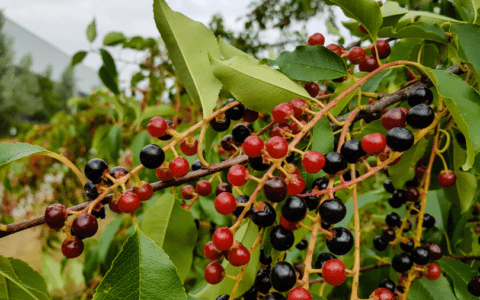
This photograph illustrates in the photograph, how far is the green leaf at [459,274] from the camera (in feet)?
3.32

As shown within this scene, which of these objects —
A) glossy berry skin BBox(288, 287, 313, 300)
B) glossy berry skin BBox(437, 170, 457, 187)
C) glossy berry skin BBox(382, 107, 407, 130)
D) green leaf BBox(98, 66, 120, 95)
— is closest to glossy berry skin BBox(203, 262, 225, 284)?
glossy berry skin BBox(288, 287, 313, 300)

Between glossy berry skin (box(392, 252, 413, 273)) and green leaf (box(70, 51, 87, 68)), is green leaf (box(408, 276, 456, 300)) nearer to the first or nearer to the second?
glossy berry skin (box(392, 252, 413, 273))

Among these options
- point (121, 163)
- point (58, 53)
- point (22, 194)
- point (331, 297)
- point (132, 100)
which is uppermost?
point (132, 100)

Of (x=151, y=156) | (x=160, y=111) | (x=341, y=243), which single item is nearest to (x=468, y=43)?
(x=341, y=243)

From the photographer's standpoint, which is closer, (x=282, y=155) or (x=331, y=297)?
(x=282, y=155)

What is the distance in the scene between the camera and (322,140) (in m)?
0.74

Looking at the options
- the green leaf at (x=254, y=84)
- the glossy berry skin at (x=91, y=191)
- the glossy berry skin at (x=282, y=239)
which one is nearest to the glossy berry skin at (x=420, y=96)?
the green leaf at (x=254, y=84)

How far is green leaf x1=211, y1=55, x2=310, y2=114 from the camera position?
78 centimetres

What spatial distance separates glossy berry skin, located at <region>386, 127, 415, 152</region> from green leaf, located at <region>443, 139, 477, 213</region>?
1.94 feet

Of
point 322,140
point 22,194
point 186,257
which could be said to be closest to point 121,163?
point 22,194

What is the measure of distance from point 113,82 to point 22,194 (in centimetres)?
398

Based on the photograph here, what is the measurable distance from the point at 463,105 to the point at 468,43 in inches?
7.8

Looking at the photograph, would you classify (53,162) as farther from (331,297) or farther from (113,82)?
(331,297)

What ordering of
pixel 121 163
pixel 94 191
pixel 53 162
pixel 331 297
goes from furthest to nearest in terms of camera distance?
1. pixel 53 162
2. pixel 121 163
3. pixel 331 297
4. pixel 94 191
